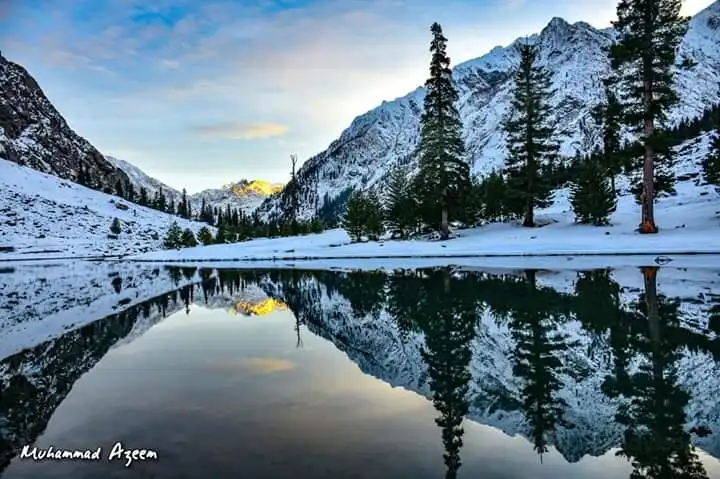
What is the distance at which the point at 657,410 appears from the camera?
6480 mm

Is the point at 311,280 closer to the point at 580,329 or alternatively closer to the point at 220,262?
the point at 580,329

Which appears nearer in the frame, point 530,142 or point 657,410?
point 657,410

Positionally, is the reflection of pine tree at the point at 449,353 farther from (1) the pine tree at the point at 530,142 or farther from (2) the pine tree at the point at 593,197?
(1) the pine tree at the point at 530,142

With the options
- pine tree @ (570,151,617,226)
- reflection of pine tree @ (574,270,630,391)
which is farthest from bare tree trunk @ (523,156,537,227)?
reflection of pine tree @ (574,270,630,391)

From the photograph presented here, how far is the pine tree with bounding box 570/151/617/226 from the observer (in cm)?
3825

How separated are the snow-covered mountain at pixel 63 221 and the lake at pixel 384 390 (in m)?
99.8

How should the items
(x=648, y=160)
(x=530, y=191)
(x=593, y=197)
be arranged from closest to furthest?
(x=648, y=160)
(x=593, y=197)
(x=530, y=191)

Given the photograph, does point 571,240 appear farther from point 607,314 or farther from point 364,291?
point 607,314

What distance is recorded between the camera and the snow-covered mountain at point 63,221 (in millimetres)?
113019

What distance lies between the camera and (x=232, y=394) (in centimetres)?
779

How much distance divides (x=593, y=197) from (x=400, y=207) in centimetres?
2308

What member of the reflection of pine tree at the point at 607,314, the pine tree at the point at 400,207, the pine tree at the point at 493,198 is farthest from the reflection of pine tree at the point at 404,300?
the pine tree at the point at 493,198

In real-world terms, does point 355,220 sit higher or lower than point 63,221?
lower

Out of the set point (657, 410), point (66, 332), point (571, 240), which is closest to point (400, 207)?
point (571, 240)
